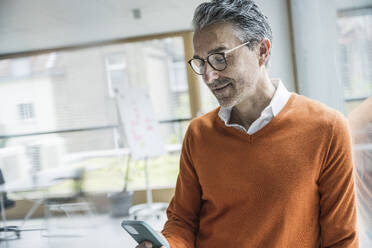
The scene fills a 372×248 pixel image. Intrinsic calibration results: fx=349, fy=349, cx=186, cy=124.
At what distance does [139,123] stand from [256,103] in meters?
2.92

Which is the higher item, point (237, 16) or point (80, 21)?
point (80, 21)

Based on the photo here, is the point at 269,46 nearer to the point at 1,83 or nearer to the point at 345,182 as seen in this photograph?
the point at 345,182

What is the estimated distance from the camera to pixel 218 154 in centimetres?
103

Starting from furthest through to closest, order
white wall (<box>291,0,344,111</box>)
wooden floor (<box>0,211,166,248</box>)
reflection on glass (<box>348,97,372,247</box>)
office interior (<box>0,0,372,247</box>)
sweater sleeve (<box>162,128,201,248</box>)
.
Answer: office interior (<box>0,0,372,247</box>) → wooden floor (<box>0,211,166,248</box>) → white wall (<box>291,0,344,111</box>) → sweater sleeve (<box>162,128,201,248</box>) → reflection on glass (<box>348,97,372,247</box>)

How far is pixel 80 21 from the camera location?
3.99m

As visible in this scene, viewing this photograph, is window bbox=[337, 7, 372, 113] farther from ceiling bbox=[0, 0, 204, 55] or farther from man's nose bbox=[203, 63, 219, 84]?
ceiling bbox=[0, 0, 204, 55]

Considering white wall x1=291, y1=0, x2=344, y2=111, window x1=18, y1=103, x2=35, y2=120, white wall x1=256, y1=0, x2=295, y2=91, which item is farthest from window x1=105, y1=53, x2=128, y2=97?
white wall x1=291, y1=0, x2=344, y2=111

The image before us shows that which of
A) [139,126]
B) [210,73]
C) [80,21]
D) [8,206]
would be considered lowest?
[8,206]

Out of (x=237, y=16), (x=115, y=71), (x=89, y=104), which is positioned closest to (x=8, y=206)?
(x=89, y=104)

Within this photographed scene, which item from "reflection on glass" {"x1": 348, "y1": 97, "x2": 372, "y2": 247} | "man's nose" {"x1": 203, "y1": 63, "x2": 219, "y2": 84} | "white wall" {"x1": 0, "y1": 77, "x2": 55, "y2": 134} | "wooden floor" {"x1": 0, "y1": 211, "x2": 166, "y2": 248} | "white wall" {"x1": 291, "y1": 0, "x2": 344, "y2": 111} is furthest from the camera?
"white wall" {"x1": 0, "y1": 77, "x2": 55, "y2": 134}

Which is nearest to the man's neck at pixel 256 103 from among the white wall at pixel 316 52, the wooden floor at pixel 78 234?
the white wall at pixel 316 52

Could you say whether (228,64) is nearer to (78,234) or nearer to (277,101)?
(277,101)

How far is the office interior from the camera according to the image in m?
3.79

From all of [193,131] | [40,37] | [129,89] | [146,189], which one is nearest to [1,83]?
[40,37]
